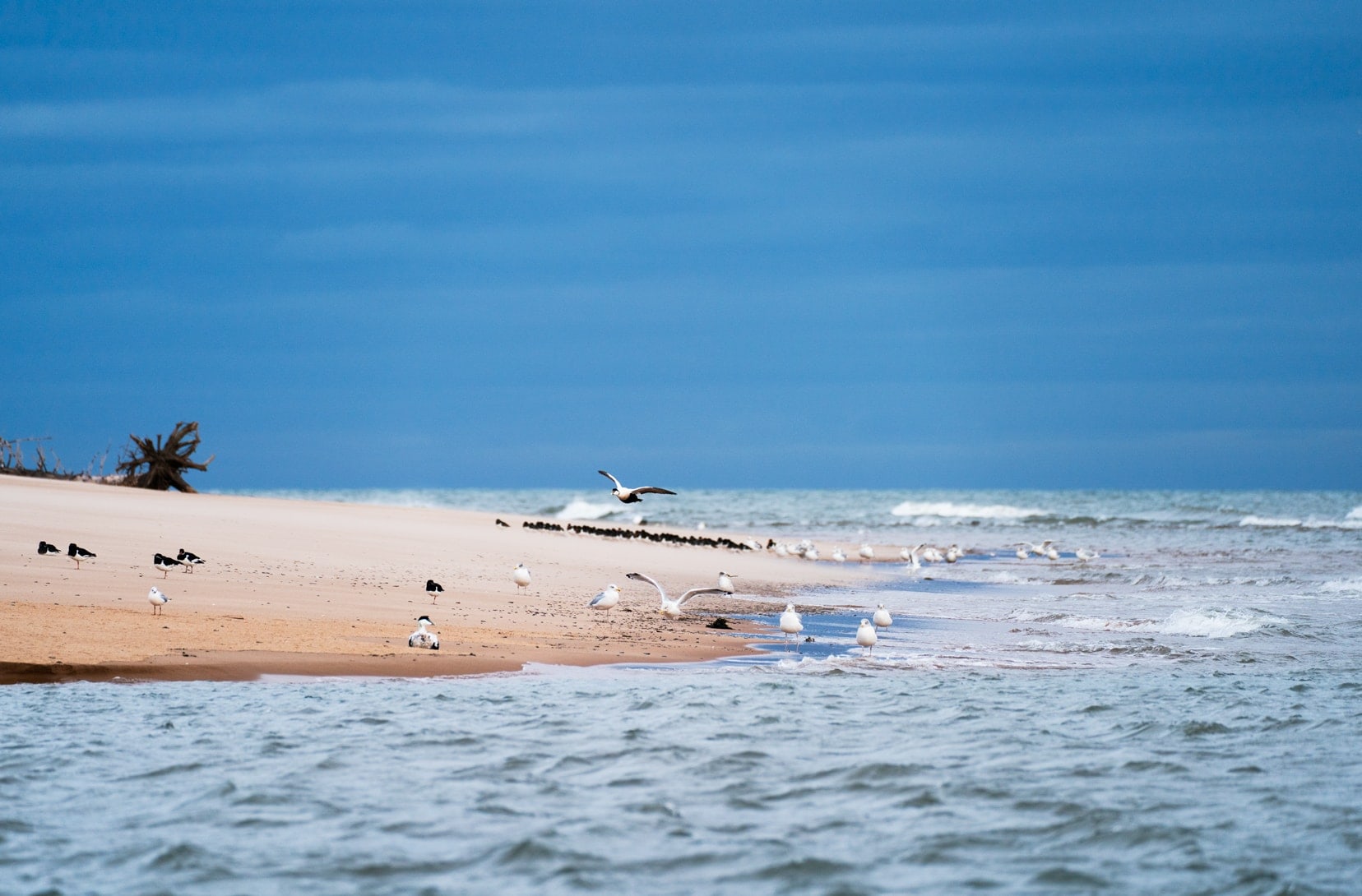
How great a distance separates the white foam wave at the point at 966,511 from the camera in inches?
3223

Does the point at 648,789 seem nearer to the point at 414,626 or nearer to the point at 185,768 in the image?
the point at 185,768

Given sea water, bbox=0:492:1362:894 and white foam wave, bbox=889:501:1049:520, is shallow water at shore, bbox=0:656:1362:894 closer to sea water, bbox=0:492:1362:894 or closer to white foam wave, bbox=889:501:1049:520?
sea water, bbox=0:492:1362:894

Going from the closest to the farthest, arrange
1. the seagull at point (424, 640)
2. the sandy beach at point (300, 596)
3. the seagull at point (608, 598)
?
the sandy beach at point (300, 596), the seagull at point (424, 640), the seagull at point (608, 598)

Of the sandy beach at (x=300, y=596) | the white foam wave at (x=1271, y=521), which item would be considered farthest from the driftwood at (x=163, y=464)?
the white foam wave at (x=1271, y=521)

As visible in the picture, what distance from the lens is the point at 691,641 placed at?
16.9 meters

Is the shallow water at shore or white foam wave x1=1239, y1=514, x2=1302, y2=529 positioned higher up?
white foam wave x1=1239, y1=514, x2=1302, y2=529

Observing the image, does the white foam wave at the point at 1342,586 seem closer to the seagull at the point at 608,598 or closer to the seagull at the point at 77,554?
the seagull at the point at 608,598

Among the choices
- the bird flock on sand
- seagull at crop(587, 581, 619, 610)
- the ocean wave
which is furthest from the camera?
the ocean wave

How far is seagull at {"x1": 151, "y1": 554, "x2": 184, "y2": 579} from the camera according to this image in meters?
16.5

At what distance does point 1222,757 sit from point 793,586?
17.3 meters

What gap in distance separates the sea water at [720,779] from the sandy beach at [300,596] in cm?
76

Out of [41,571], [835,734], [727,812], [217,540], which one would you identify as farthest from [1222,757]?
[217,540]

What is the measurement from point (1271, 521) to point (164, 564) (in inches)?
2262

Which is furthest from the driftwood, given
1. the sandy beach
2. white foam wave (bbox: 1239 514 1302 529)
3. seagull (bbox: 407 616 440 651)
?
white foam wave (bbox: 1239 514 1302 529)
